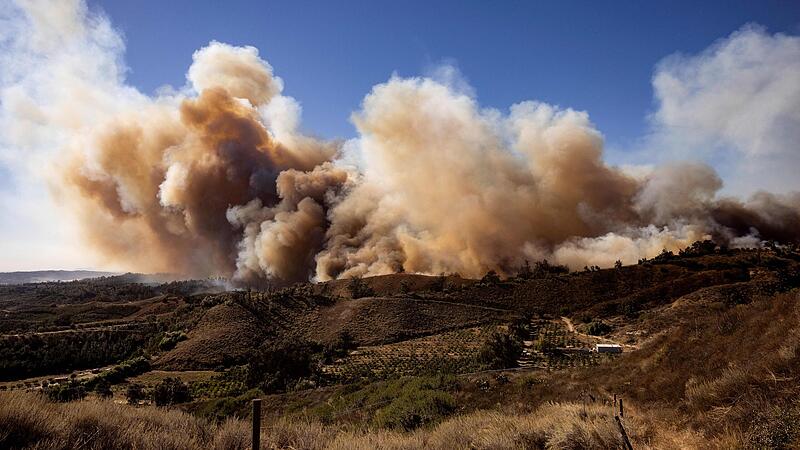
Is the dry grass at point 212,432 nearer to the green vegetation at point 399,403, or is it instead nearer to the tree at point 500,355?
the green vegetation at point 399,403

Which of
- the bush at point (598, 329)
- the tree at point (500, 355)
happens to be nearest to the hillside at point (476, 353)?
the tree at point (500, 355)

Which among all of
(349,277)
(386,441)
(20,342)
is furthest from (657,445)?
(349,277)

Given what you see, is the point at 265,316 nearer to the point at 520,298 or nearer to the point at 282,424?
the point at 520,298

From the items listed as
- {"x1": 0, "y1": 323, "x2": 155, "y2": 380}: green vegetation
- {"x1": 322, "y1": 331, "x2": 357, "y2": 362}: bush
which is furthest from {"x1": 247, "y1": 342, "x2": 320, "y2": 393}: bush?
{"x1": 0, "y1": 323, "x2": 155, "y2": 380}: green vegetation

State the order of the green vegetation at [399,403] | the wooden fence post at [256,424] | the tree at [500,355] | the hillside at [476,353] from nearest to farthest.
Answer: the wooden fence post at [256,424], the hillside at [476,353], the green vegetation at [399,403], the tree at [500,355]

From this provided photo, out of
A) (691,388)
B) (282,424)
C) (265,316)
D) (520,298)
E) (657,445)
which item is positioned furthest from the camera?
(520,298)

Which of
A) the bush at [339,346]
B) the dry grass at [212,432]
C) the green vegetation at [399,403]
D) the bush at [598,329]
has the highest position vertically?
the dry grass at [212,432]
